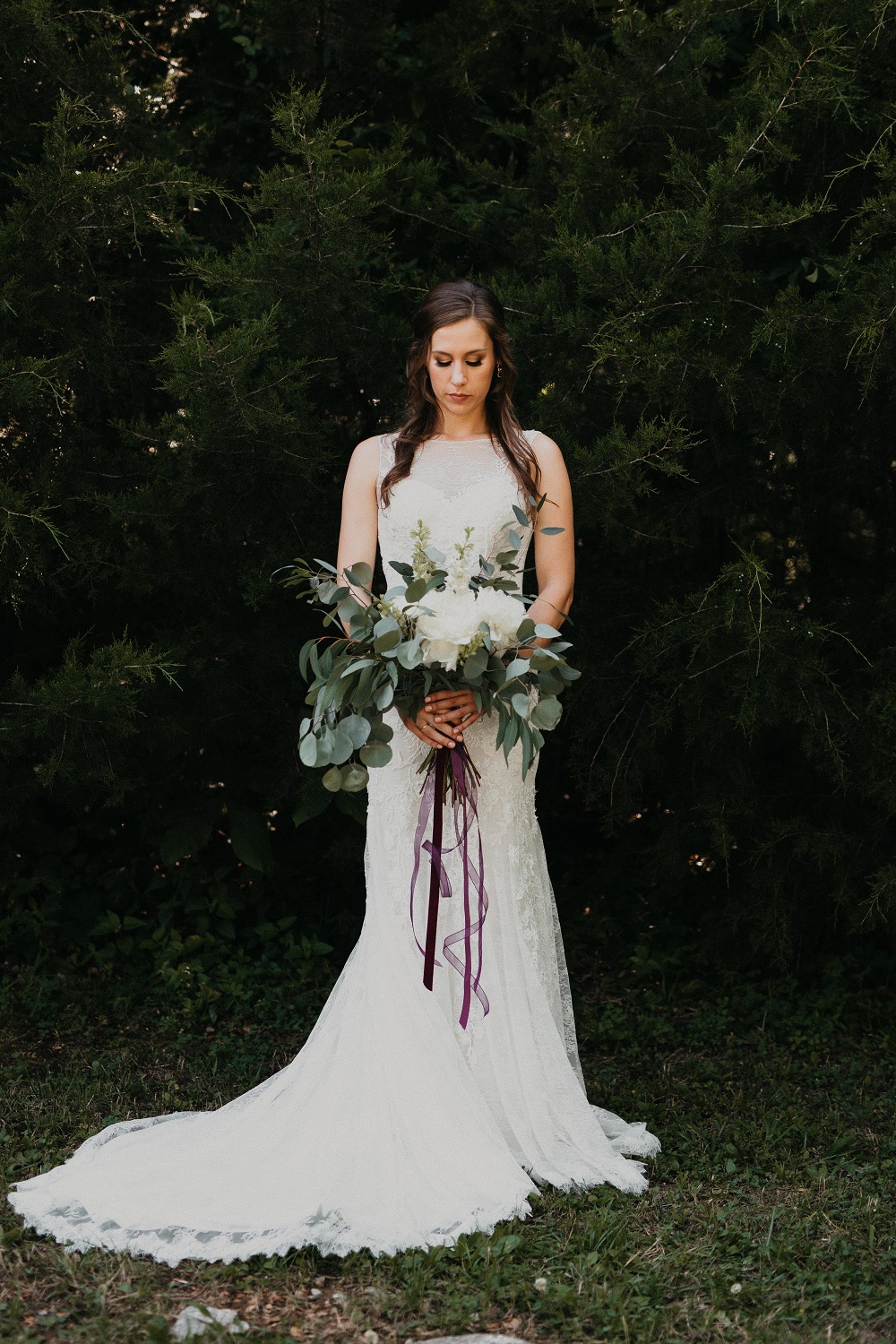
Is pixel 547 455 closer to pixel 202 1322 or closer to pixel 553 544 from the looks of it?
pixel 553 544

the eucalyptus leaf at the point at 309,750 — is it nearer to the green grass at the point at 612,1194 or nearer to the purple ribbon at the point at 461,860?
the purple ribbon at the point at 461,860

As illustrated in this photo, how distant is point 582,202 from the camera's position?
4.43 metres

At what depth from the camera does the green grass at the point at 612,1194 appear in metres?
2.75

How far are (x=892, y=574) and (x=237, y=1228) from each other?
3.43 metres

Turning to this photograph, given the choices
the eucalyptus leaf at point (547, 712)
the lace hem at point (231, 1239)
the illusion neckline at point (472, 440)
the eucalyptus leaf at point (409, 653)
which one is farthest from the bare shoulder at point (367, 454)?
the lace hem at point (231, 1239)

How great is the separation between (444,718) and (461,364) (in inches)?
39.5

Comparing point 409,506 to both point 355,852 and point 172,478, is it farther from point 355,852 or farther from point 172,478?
point 355,852

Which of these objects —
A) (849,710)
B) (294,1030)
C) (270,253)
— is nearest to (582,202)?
(270,253)

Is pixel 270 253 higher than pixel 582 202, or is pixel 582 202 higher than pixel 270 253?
pixel 582 202

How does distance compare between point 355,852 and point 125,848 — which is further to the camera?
point 125,848

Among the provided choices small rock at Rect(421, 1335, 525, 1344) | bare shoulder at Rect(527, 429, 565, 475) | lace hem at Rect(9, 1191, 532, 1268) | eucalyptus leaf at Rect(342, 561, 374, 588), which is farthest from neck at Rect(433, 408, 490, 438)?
small rock at Rect(421, 1335, 525, 1344)

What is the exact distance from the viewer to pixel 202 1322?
8.63 feet

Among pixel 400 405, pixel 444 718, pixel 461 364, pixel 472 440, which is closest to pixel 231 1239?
pixel 444 718

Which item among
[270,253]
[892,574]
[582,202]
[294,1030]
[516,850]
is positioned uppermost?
[582,202]
